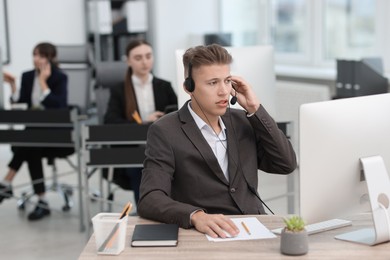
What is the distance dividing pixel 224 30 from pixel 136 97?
348 cm

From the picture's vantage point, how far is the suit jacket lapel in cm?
227

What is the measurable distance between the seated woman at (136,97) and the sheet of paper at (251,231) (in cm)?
203

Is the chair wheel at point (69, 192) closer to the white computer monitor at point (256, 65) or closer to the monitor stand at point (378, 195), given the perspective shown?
the white computer monitor at point (256, 65)

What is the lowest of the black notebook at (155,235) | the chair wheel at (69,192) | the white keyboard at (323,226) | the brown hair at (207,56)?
the chair wheel at (69,192)

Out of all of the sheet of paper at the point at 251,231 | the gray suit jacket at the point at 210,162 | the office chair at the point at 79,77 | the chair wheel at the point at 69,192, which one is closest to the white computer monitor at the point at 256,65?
the gray suit jacket at the point at 210,162

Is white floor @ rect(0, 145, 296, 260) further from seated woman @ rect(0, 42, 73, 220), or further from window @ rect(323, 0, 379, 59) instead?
window @ rect(323, 0, 379, 59)

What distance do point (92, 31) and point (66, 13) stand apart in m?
0.32

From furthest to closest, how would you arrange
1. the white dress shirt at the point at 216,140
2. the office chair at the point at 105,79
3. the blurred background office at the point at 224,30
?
1. the blurred background office at the point at 224,30
2. the office chair at the point at 105,79
3. the white dress shirt at the point at 216,140

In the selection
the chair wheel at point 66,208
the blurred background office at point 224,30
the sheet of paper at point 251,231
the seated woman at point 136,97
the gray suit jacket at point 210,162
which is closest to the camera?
the sheet of paper at point 251,231

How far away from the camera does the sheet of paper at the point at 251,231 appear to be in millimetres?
1972

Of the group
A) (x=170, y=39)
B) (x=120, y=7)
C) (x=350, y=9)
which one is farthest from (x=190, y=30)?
(x=350, y=9)

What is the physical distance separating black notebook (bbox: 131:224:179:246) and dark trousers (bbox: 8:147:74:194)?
2806mm

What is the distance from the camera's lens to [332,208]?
1.92m

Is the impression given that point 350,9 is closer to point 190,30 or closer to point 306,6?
point 306,6
